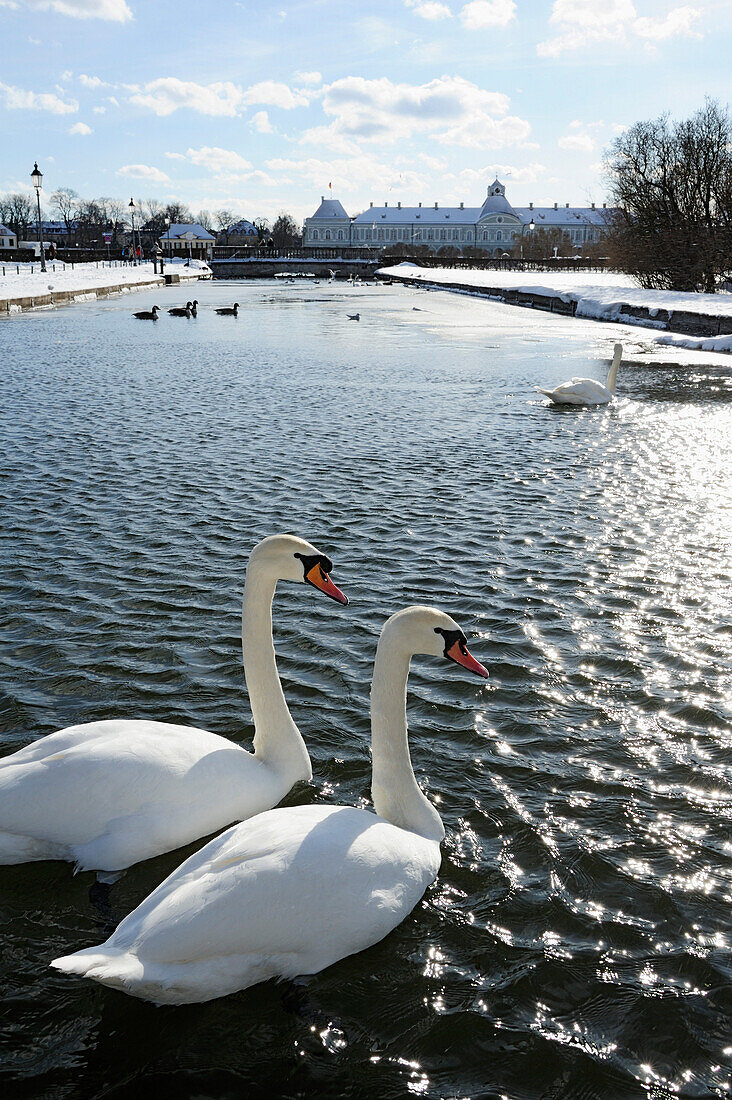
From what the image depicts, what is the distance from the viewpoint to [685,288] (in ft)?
139

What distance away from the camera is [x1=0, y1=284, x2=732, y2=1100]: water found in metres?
2.90

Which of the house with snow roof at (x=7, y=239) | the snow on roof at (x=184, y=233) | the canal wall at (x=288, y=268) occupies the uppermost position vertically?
the snow on roof at (x=184, y=233)

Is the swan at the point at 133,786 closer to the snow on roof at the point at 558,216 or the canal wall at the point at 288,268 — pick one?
the canal wall at the point at 288,268

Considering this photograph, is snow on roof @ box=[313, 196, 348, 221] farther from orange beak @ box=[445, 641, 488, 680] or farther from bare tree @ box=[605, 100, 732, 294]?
orange beak @ box=[445, 641, 488, 680]

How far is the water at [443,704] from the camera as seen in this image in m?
2.90

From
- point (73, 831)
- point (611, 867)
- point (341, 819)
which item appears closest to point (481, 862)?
point (611, 867)

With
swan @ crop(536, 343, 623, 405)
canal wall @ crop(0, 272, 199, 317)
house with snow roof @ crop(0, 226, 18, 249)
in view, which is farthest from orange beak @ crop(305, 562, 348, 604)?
house with snow roof @ crop(0, 226, 18, 249)

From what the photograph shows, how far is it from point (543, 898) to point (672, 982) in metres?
0.58

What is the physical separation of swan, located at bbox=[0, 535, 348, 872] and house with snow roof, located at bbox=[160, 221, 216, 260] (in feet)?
433

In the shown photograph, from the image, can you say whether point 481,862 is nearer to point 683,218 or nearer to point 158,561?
point 158,561

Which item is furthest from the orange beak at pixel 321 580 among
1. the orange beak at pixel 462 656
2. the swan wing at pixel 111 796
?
the swan wing at pixel 111 796

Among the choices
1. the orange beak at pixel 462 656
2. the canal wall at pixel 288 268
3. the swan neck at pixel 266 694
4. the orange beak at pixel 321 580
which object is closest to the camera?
the orange beak at pixel 462 656

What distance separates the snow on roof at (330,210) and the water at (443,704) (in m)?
170

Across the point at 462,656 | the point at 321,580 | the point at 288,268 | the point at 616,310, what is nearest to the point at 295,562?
the point at 321,580
